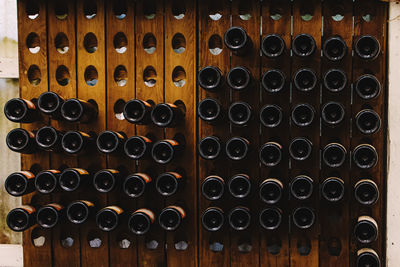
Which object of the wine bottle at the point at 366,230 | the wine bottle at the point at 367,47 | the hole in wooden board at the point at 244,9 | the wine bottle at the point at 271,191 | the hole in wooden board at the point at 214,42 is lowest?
the wine bottle at the point at 366,230

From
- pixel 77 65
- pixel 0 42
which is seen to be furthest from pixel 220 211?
pixel 0 42

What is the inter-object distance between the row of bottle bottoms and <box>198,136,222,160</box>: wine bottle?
155 millimetres

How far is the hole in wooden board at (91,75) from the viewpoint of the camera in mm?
2512

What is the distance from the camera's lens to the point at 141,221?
2.33 meters

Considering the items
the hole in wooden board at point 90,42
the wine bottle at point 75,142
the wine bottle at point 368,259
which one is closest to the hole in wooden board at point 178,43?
the hole in wooden board at point 90,42

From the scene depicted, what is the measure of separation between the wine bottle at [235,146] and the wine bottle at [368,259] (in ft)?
3.31

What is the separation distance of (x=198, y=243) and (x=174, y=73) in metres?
1.26

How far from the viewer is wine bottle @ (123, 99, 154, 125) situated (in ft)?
7.29

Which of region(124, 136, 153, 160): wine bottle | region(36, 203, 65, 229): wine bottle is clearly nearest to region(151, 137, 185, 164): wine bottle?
region(124, 136, 153, 160): wine bottle

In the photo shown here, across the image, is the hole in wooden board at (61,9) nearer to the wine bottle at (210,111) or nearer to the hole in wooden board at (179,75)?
the hole in wooden board at (179,75)

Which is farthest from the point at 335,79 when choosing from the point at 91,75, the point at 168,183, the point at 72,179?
the point at 72,179

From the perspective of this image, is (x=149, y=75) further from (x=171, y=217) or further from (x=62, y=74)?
(x=171, y=217)

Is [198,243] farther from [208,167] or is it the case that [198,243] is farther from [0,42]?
[0,42]

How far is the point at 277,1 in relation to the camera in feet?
7.63
